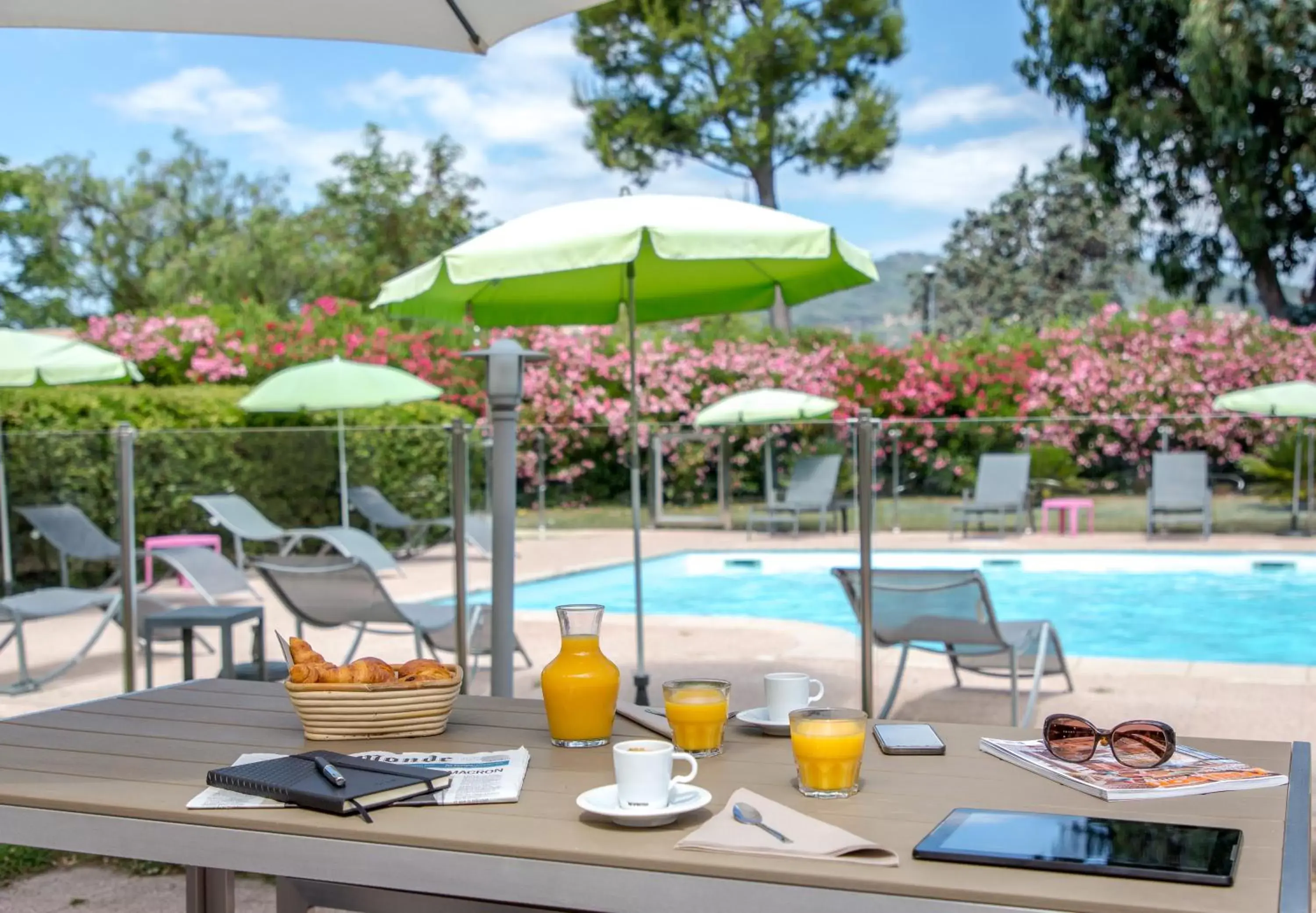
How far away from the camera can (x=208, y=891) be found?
85.4 inches

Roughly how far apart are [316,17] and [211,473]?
5806 millimetres

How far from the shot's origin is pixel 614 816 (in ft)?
5.07

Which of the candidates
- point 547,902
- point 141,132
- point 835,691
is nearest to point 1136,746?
point 547,902

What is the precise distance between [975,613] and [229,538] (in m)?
4.95

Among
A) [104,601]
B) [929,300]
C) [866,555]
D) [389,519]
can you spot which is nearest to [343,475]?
[389,519]

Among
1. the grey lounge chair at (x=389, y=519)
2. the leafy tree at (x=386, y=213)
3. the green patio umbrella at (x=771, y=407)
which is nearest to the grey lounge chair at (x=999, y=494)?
the green patio umbrella at (x=771, y=407)

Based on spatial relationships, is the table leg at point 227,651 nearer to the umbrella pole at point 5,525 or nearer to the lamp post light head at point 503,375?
the lamp post light head at point 503,375

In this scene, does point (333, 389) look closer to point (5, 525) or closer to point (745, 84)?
point (5, 525)

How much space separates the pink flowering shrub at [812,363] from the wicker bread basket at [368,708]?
11.0 m

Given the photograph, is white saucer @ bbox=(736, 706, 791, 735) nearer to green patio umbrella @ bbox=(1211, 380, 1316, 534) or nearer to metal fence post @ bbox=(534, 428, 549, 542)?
metal fence post @ bbox=(534, 428, 549, 542)

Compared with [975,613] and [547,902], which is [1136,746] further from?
[975,613]

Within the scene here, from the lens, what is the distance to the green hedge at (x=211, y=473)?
7.39 m

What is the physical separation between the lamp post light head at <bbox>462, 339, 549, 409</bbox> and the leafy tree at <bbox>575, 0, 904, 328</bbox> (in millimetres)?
20114

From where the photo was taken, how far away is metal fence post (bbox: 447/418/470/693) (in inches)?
194
